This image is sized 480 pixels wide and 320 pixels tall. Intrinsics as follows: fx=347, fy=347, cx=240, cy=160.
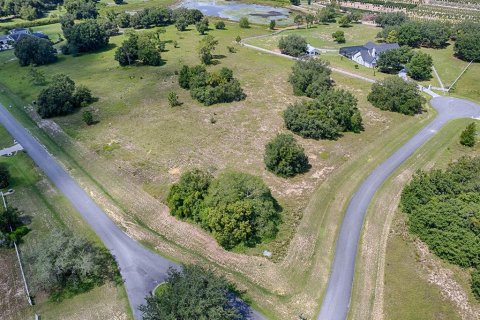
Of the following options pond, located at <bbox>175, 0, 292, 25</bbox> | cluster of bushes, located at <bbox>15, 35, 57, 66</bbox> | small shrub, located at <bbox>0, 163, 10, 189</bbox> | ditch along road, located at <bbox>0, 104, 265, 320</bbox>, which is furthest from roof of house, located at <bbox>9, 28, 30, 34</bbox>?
small shrub, located at <bbox>0, 163, 10, 189</bbox>

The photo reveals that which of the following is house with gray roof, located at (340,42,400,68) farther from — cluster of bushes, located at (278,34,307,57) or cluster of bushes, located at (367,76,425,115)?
cluster of bushes, located at (367,76,425,115)

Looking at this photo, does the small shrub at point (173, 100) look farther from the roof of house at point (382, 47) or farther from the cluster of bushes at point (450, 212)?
the roof of house at point (382, 47)

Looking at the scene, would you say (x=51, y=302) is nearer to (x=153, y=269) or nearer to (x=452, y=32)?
(x=153, y=269)

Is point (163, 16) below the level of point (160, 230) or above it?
above

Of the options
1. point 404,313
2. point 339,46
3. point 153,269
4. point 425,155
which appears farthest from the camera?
point 339,46

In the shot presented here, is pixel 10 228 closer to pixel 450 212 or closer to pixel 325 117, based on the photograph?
pixel 325 117

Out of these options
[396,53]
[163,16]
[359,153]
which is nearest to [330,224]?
[359,153]

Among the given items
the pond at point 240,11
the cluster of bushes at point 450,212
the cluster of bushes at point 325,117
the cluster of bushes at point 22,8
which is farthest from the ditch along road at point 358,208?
the cluster of bushes at point 22,8
